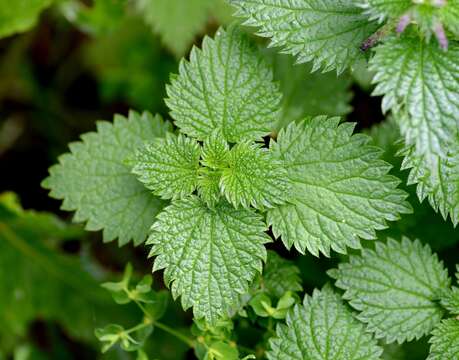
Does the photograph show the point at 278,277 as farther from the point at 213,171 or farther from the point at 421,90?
the point at 421,90

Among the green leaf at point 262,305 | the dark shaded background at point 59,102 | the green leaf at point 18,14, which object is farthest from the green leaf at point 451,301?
the green leaf at point 18,14

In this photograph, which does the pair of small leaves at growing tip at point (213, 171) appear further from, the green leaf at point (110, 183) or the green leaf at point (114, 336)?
the green leaf at point (114, 336)

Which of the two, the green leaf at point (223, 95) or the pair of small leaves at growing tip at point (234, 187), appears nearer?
the pair of small leaves at growing tip at point (234, 187)

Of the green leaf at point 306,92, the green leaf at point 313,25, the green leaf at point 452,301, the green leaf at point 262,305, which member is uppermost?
the green leaf at point 313,25

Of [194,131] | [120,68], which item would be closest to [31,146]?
[120,68]

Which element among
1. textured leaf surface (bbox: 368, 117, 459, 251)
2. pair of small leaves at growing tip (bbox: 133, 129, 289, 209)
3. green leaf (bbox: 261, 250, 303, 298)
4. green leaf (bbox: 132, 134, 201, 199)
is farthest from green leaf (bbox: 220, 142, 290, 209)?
textured leaf surface (bbox: 368, 117, 459, 251)

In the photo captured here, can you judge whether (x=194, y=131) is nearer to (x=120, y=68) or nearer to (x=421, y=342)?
(x=421, y=342)

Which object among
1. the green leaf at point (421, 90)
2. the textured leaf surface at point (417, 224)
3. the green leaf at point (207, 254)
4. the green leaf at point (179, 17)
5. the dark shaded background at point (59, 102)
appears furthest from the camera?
the dark shaded background at point (59, 102)

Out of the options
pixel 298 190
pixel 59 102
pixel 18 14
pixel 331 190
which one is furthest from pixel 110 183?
pixel 59 102
